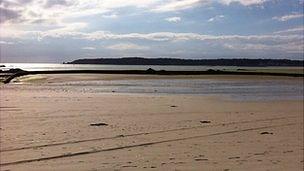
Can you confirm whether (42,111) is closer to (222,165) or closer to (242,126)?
(242,126)

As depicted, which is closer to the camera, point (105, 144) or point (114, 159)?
point (114, 159)

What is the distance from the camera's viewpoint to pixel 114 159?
8922 mm

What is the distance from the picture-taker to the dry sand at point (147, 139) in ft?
28.1

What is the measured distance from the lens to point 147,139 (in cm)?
1135

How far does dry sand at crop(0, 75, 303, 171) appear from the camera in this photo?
8.58m

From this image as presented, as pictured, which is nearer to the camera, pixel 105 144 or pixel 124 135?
pixel 105 144

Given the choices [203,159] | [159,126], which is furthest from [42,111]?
[203,159]

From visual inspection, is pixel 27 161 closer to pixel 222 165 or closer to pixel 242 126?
pixel 222 165

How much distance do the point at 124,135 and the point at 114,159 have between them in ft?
9.90

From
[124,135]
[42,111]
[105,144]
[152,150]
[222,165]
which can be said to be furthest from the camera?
[42,111]

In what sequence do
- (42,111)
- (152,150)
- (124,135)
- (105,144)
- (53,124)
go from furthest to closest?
(42,111), (53,124), (124,135), (105,144), (152,150)

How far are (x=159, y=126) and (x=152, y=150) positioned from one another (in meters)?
3.92

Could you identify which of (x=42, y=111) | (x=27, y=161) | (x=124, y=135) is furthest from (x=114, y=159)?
(x=42, y=111)

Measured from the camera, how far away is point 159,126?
543 inches
